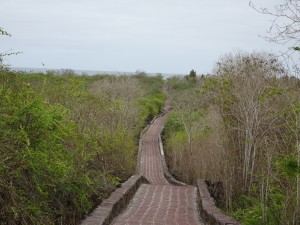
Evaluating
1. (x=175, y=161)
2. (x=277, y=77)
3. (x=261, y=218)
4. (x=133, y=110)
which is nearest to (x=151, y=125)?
(x=133, y=110)

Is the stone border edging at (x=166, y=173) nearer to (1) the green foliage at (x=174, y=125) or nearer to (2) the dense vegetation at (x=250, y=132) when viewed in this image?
(1) the green foliage at (x=174, y=125)

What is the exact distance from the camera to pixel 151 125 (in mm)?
44594

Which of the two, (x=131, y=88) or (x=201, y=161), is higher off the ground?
(x=131, y=88)

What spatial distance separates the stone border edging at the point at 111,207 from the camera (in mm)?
7648

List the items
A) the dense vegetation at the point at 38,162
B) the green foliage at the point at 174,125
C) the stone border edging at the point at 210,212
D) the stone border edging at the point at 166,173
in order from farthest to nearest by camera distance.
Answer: the green foliage at the point at 174,125, the stone border edging at the point at 166,173, the stone border edging at the point at 210,212, the dense vegetation at the point at 38,162

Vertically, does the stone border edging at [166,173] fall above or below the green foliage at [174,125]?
below

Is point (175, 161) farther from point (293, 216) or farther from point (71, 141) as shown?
point (293, 216)

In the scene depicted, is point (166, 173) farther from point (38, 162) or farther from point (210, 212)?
point (38, 162)

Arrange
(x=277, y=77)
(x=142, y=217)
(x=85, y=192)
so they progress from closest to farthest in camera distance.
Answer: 1. (x=85, y=192)
2. (x=142, y=217)
3. (x=277, y=77)

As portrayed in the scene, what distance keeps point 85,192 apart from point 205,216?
8.43ft

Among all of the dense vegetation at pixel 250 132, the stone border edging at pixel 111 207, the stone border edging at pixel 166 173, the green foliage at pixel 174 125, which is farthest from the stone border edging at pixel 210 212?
the green foliage at pixel 174 125

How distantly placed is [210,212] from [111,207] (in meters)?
1.86

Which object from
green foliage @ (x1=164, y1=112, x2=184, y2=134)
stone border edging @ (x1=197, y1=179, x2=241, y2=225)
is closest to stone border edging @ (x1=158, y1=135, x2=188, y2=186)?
green foliage @ (x1=164, y1=112, x2=184, y2=134)

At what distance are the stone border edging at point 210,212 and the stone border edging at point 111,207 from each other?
5.84 ft
